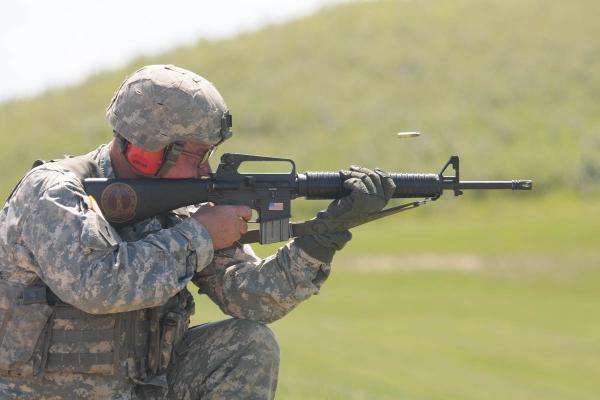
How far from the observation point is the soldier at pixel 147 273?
579 cm

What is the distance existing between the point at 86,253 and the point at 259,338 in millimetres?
1120

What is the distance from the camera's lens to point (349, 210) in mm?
6418

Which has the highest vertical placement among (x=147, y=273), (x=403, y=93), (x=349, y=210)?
(x=403, y=93)

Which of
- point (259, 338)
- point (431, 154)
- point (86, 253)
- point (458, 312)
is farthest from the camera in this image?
point (431, 154)

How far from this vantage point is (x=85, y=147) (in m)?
48.0

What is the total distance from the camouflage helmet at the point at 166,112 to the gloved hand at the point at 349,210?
0.71m

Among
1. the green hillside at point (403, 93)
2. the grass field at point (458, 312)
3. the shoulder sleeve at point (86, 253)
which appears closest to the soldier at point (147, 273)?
the shoulder sleeve at point (86, 253)

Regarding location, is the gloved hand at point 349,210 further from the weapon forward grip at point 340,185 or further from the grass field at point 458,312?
the grass field at point 458,312

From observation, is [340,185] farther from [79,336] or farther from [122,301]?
[79,336]

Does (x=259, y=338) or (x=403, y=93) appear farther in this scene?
(x=403, y=93)

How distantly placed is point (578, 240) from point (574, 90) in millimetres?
18591

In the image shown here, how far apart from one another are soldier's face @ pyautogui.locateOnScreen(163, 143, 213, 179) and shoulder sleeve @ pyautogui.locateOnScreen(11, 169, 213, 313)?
1.80 feet

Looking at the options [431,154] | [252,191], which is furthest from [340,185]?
[431,154]

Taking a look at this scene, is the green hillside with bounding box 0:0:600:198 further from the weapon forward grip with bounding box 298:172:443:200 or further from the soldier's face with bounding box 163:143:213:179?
the soldier's face with bounding box 163:143:213:179
